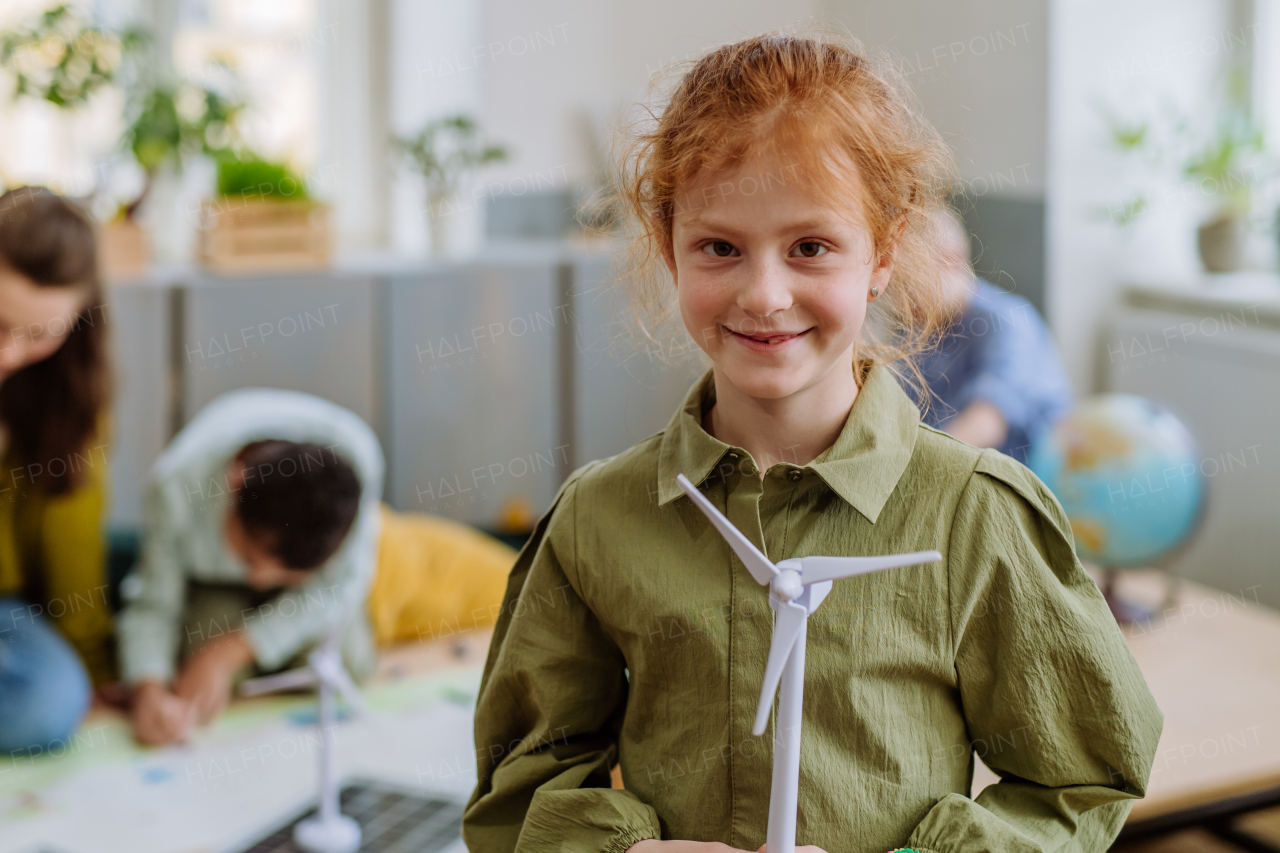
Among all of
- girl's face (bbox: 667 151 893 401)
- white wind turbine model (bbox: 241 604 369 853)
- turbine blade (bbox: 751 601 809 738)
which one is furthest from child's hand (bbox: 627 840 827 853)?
white wind turbine model (bbox: 241 604 369 853)

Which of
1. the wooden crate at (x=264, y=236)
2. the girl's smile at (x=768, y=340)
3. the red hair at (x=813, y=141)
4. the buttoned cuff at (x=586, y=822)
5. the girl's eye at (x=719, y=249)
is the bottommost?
the buttoned cuff at (x=586, y=822)

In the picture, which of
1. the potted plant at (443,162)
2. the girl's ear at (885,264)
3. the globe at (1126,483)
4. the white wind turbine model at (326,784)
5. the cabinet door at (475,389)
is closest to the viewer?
the girl's ear at (885,264)

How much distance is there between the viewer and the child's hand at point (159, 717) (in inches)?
71.6

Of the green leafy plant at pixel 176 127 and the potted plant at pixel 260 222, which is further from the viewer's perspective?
the potted plant at pixel 260 222

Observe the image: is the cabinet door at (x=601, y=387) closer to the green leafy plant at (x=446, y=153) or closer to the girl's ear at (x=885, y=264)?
the green leafy plant at (x=446, y=153)

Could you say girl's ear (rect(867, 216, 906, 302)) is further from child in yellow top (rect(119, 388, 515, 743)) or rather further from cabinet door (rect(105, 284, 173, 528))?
cabinet door (rect(105, 284, 173, 528))

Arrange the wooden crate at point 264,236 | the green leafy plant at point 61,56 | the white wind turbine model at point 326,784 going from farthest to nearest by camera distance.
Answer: the wooden crate at point 264,236 < the green leafy plant at point 61,56 < the white wind turbine model at point 326,784

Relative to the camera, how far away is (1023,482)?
794mm

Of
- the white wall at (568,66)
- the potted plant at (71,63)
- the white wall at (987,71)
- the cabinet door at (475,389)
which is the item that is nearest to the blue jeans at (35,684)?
the potted plant at (71,63)

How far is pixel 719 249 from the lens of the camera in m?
0.76

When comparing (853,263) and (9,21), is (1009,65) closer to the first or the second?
(9,21)

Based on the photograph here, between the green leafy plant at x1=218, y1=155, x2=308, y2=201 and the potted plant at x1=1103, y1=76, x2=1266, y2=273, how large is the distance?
214cm

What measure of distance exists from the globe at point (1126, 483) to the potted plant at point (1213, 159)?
1.23m

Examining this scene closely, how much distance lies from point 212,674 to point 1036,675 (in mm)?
1541
